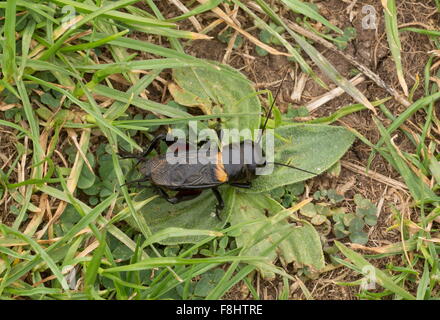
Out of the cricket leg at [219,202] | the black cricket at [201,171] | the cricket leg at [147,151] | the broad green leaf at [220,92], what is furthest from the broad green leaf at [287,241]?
the cricket leg at [147,151]

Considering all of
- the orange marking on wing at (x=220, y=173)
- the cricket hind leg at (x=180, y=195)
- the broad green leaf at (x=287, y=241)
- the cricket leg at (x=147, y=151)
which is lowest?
the broad green leaf at (x=287, y=241)

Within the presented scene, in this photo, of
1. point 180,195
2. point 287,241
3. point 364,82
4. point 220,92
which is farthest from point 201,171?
point 364,82

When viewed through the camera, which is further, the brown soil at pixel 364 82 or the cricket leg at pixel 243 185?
the brown soil at pixel 364 82

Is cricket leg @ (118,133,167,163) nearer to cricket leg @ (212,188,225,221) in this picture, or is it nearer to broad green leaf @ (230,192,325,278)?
cricket leg @ (212,188,225,221)

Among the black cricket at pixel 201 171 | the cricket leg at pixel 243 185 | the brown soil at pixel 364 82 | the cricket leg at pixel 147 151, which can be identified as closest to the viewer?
the black cricket at pixel 201 171

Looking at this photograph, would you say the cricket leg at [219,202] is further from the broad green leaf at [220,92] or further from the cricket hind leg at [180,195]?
the broad green leaf at [220,92]
